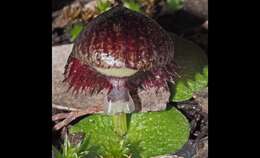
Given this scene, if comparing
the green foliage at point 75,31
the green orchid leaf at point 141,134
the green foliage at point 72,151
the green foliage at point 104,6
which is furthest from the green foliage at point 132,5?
the green foliage at point 72,151

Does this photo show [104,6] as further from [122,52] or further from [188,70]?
[122,52]

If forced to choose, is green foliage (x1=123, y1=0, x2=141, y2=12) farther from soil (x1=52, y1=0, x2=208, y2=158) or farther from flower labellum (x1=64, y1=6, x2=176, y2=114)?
flower labellum (x1=64, y1=6, x2=176, y2=114)

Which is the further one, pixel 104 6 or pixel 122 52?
pixel 104 6

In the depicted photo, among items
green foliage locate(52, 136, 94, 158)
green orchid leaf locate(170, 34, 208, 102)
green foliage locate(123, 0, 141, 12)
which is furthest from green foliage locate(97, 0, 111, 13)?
green foliage locate(52, 136, 94, 158)

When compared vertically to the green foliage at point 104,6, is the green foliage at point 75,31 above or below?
below

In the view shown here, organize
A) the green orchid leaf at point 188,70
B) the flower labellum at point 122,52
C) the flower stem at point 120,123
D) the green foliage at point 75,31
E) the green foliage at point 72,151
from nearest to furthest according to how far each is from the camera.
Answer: the flower labellum at point 122,52 < the green foliage at point 72,151 < the flower stem at point 120,123 < the green orchid leaf at point 188,70 < the green foliage at point 75,31

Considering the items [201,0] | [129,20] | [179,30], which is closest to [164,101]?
[129,20]

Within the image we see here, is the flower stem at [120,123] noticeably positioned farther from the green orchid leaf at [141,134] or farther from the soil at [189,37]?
the soil at [189,37]

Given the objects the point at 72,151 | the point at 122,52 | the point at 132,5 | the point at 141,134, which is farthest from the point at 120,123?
the point at 132,5
